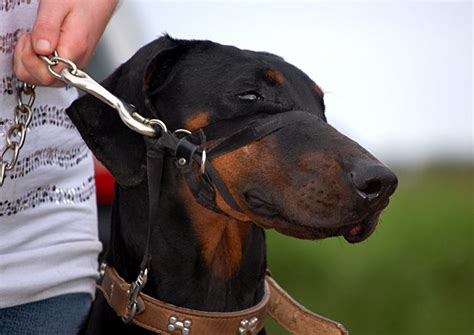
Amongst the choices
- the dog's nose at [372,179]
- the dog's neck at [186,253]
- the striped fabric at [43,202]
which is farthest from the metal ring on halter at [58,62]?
the dog's nose at [372,179]

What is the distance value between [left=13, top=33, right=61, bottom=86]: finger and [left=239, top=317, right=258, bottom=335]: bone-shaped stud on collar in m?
0.96

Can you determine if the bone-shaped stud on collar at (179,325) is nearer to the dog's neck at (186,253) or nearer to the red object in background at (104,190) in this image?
the dog's neck at (186,253)

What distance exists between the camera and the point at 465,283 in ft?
28.1

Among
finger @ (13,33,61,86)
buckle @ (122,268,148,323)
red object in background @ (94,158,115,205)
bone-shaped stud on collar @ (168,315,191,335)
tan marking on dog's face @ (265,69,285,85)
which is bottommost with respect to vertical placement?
red object in background @ (94,158,115,205)

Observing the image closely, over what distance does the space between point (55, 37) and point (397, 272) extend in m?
5.96

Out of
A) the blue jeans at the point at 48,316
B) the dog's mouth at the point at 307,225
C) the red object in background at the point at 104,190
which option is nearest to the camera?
the dog's mouth at the point at 307,225

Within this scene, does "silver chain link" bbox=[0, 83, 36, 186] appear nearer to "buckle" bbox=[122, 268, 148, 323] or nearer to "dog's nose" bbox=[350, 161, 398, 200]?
"buckle" bbox=[122, 268, 148, 323]

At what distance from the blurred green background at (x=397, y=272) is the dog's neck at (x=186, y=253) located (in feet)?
14.3

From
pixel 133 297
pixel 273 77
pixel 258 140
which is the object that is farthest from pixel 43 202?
pixel 273 77

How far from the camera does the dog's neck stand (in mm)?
3457

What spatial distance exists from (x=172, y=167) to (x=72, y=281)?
0.51 m

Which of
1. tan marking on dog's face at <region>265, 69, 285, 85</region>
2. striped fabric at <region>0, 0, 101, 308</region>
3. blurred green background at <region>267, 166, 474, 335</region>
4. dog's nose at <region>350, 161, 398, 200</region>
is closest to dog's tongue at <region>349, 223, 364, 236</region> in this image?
dog's nose at <region>350, 161, 398, 200</region>

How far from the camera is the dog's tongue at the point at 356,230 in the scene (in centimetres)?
313

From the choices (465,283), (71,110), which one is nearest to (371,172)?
(71,110)
